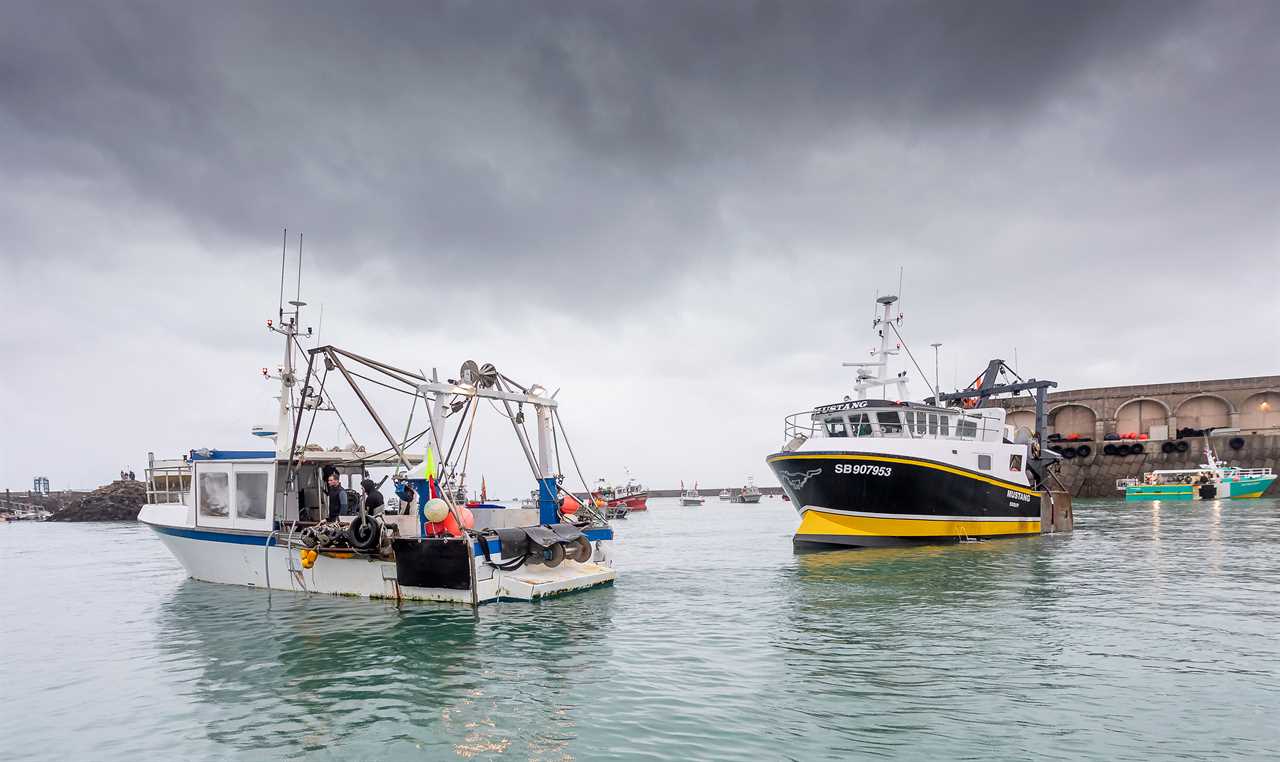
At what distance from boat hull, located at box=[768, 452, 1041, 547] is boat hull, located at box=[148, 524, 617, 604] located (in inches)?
452

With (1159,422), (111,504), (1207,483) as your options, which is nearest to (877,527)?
(1207,483)

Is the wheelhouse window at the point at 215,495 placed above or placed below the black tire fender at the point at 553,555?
above

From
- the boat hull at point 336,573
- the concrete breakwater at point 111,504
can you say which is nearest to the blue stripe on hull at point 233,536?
the boat hull at point 336,573

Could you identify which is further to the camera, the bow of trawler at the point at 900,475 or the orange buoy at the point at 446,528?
the bow of trawler at the point at 900,475

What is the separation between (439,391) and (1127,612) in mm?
15411

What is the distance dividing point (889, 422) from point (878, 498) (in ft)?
10.6

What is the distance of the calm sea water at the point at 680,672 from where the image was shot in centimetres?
779

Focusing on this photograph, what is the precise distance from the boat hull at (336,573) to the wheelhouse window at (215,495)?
0.56 meters

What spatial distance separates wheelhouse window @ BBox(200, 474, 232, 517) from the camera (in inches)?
715

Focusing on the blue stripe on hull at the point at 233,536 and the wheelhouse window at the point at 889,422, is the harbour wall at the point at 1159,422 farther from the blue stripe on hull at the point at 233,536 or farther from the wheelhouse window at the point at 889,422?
the blue stripe on hull at the point at 233,536

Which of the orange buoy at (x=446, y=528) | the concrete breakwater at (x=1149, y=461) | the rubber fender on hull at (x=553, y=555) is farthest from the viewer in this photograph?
the concrete breakwater at (x=1149, y=461)

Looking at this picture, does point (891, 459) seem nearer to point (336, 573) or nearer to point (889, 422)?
point (889, 422)

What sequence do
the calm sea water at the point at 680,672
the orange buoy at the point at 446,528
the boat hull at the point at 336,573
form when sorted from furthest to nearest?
the boat hull at the point at 336,573 → the orange buoy at the point at 446,528 → the calm sea water at the point at 680,672

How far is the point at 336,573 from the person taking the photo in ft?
53.9
